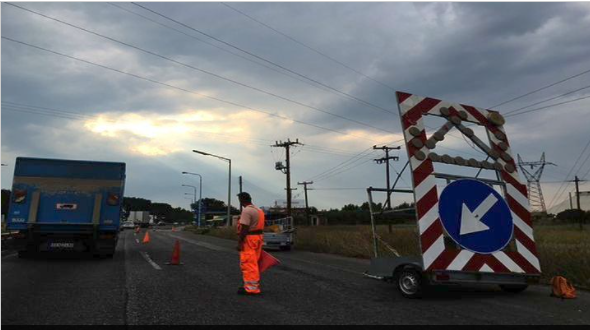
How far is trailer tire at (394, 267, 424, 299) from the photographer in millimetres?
6773

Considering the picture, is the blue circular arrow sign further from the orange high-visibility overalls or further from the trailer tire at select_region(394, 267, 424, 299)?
the orange high-visibility overalls

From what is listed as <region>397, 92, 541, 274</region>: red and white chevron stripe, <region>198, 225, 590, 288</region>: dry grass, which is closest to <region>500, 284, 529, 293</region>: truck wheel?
<region>397, 92, 541, 274</region>: red and white chevron stripe

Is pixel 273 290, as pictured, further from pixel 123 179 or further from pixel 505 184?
pixel 123 179

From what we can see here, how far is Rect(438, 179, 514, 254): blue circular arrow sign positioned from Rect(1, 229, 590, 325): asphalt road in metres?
0.86

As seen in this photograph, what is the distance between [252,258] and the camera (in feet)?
23.5

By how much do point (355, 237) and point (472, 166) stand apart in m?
11.0

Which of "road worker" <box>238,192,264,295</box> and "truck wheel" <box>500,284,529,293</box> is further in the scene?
"truck wheel" <box>500,284,529,293</box>

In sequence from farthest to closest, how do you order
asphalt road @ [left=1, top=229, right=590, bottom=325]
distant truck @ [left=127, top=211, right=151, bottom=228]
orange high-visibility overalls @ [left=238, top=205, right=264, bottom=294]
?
distant truck @ [left=127, top=211, right=151, bottom=228] < orange high-visibility overalls @ [left=238, top=205, right=264, bottom=294] < asphalt road @ [left=1, top=229, right=590, bottom=325]

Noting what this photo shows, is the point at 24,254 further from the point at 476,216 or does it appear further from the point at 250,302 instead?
the point at 476,216

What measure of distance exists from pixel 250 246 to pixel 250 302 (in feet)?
3.51

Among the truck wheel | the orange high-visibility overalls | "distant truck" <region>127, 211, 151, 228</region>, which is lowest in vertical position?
the truck wheel

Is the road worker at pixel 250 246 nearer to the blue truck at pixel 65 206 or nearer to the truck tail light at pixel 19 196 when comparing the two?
the blue truck at pixel 65 206

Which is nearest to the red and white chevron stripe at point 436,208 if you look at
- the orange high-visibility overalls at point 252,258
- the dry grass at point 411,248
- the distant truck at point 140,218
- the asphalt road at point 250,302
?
the asphalt road at point 250,302

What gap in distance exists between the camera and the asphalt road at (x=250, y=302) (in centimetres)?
538
